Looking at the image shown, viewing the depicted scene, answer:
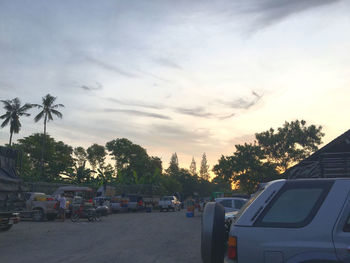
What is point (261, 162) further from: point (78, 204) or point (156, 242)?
point (156, 242)

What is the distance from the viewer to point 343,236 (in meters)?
3.83

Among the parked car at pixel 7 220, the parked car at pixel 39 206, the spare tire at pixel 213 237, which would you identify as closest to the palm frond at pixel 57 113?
the parked car at pixel 39 206

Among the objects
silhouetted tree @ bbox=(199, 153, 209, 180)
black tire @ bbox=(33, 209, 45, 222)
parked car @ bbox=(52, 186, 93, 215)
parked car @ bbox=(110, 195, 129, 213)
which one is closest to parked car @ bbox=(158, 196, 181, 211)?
parked car @ bbox=(110, 195, 129, 213)

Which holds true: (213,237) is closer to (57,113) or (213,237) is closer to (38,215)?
(38,215)

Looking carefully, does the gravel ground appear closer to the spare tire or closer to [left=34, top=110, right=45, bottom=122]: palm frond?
the spare tire

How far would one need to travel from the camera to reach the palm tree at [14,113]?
2414 inches

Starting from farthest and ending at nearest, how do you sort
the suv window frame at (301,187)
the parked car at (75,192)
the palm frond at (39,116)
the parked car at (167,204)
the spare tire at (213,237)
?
the palm frond at (39,116) < the parked car at (167,204) < the parked car at (75,192) < the spare tire at (213,237) < the suv window frame at (301,187)

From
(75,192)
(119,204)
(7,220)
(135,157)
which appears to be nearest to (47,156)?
(135,157)

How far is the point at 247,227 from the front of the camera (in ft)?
13.4

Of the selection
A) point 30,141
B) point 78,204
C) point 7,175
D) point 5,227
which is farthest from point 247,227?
point 30,141

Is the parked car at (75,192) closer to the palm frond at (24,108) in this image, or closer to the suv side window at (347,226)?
the suv side window at (347,226)

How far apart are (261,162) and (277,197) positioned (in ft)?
156

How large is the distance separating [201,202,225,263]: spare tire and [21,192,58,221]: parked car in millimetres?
20247

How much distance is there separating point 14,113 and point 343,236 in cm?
6474
